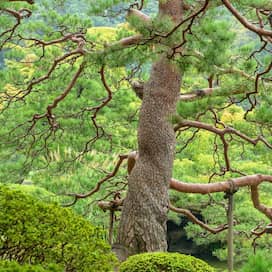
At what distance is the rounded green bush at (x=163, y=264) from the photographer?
333 centimetres

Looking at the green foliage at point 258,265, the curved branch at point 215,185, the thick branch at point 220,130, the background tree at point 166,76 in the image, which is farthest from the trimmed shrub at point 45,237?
the curved branch at point 215,185

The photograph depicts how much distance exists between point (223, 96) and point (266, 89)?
→ 276 mm

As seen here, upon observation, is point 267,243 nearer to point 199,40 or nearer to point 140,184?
point 140,184

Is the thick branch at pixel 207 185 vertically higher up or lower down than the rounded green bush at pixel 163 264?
higher up

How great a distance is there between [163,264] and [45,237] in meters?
1.08

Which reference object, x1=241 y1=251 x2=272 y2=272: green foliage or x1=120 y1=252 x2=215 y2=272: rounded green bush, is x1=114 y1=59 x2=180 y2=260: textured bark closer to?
x1=120 y1=252 x2=215 y2=272: rounded green bush

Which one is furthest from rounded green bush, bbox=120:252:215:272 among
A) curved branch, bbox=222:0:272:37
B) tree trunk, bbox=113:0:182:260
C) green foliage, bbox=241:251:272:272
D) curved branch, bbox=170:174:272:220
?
curved branch, bbox=222:0:272:37

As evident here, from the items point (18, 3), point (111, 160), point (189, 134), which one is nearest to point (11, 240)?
point (18, 3)

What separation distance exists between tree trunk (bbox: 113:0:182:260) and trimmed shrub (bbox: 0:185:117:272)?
4.01ft

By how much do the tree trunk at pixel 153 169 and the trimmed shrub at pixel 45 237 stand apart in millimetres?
1221

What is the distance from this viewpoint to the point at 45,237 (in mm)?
2492

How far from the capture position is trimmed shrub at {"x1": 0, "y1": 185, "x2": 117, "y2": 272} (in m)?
2.44

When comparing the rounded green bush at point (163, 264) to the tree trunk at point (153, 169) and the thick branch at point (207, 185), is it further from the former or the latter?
the thick branch at point (207, 185)

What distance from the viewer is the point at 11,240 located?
2.42 m
